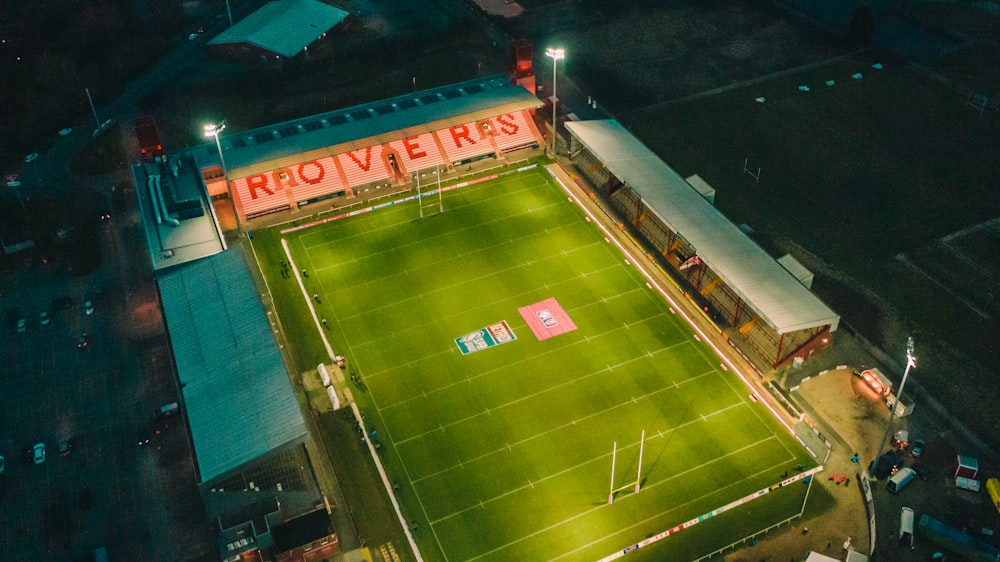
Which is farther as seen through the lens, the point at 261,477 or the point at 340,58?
the point at 340,58

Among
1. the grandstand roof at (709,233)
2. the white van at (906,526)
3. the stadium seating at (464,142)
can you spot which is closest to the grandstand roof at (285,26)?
the stadium seating at (464,142)

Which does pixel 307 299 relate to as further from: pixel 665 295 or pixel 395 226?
pixel 665 295

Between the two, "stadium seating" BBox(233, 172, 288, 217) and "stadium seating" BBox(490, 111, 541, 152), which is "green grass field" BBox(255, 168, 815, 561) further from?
"stadium seating" BBox(490, 111, 541, 152)

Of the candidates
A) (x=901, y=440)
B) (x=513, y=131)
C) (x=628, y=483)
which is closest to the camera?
(x=628, y=483)

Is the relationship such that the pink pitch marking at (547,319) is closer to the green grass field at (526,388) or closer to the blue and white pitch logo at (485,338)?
the green grass field at (526,388)

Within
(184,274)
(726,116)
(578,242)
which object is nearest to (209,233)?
(184,274)

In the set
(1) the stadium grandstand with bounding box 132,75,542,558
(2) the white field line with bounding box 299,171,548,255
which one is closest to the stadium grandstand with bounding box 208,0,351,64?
(1) the stadium grandstand with bounding box 132,75,542,558

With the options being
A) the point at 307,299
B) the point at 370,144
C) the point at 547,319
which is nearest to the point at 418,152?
the point at 370,144

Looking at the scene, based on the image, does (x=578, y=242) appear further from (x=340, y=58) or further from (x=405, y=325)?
(x=340, y=58)
